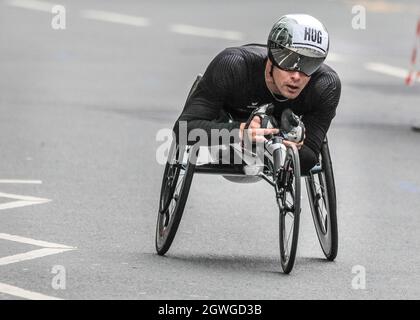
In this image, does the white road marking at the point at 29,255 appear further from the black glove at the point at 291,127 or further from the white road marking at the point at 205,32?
the white road marking at the point at 205,32

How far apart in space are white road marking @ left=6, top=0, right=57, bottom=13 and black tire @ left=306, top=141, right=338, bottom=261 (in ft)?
56.1

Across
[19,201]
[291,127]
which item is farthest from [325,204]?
[19,201]

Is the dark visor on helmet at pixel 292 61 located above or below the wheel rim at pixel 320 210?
above

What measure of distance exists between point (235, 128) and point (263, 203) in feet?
9.73

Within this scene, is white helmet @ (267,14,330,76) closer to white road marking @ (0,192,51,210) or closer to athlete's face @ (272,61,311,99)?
athlete's face @ (272,61,311,99)

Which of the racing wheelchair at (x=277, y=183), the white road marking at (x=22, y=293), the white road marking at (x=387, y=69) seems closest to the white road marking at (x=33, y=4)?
the white road marking at (x=387, y=69)

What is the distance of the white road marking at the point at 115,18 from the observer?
2572 centimetres

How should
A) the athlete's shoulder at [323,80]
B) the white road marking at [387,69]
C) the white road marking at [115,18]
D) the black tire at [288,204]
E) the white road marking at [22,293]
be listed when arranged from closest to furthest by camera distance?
the white road marking at [22,293] < the black tire at [288,204] < the athlete's shoulder at [323,80] < the white road marking at [387,69] < the white road marking at [115,18]

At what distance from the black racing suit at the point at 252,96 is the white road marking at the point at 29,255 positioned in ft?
4.15

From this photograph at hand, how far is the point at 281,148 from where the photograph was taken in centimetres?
961

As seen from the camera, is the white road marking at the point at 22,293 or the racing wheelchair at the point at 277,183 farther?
the racing wheelchair at the point at 277,183

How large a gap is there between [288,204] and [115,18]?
16.7 m

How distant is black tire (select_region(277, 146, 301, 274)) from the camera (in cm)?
925

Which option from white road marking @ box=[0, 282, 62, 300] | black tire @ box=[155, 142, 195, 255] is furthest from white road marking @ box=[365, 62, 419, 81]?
white road marking @ box=[0, 282, 62, 300]
